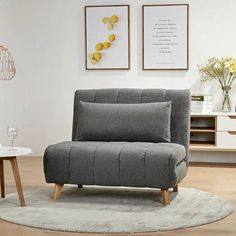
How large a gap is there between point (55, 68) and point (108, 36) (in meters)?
0.77

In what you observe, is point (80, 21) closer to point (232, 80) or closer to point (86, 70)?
point (86, 70)

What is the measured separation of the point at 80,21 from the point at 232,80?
6.34 feet

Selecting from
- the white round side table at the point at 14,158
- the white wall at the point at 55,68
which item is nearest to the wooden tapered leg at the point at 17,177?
the white round side table at the point at 14,158

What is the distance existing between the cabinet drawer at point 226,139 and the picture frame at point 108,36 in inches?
53.9

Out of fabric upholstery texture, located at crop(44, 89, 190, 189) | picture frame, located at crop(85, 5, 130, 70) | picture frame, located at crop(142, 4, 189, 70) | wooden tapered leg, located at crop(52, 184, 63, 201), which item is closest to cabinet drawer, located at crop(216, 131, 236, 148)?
picture frame, located at crop(142, 4, 189, 70)

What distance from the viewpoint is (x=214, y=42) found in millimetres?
6465

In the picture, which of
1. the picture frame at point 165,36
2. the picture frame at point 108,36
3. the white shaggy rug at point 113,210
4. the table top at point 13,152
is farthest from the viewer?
the picture frame at point 108,36

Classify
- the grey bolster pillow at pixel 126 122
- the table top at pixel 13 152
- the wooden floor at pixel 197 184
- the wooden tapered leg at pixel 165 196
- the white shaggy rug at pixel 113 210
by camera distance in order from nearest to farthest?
the wooden floor at pixel 197 184, the white shaggy rug at pixel 113 210, the table top at pixel 13 152, the wooden tapered leg at pixel 165 196, the grey bolster pillow at pixel 126 122

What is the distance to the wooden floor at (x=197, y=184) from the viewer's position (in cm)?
356

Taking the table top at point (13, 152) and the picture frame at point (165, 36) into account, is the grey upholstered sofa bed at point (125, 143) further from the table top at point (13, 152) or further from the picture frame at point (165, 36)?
the picture frame at point (165, 36)

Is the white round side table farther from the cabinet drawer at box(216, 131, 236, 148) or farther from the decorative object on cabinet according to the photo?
the decorative object on cabinet

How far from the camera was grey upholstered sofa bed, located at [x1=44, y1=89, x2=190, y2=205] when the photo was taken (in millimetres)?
4227

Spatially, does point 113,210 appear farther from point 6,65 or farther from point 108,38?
point 6,65

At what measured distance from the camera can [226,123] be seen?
20.2 feet
